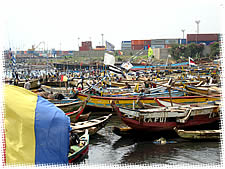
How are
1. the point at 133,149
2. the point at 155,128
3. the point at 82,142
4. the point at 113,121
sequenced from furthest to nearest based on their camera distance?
the point at 113,121 < the point at 155,128 < the point at 133,149 < the point at 82,142

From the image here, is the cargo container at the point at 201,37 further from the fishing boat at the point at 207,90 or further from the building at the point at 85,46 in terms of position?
the fishing boat at the point at 207,90

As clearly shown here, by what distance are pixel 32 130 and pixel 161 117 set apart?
1110 centimetres

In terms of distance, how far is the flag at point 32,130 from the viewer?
5.59 metres

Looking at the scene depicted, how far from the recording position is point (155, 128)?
16.1 m

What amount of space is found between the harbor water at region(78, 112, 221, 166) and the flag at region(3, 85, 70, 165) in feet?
22.0

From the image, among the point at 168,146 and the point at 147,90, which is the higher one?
the point at 147,90

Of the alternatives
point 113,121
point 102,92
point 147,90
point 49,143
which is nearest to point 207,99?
point 147,90

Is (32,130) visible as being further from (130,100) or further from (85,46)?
(85,46)

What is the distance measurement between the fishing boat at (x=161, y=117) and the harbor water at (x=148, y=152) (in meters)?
0.80

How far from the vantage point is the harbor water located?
12.9 m

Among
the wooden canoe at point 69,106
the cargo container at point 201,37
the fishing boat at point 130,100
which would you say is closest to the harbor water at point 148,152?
the wooden canoe at point 69,106

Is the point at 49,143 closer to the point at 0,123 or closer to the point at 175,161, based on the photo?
the point at 0,123

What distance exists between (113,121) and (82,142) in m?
8.51

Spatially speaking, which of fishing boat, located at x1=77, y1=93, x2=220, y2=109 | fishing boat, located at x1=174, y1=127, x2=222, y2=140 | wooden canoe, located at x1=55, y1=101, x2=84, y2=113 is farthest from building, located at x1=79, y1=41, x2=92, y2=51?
fishing boat, located at x1=174, y1=127, x2=222, y2=140
